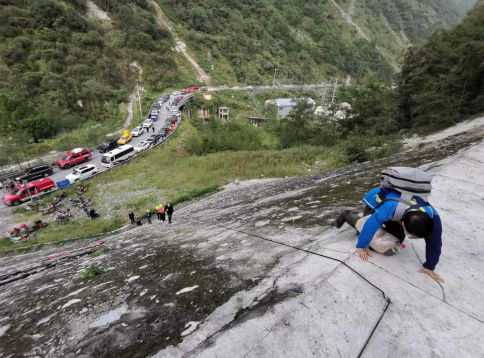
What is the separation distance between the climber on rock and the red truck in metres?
28.3

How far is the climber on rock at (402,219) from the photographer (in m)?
2.75

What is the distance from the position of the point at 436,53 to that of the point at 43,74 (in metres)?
61.8

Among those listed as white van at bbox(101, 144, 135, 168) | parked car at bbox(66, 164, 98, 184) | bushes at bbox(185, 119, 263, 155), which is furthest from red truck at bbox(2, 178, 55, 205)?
bushes at bbox(185, 119, 263, 155)

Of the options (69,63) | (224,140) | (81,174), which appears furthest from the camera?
(69,63)

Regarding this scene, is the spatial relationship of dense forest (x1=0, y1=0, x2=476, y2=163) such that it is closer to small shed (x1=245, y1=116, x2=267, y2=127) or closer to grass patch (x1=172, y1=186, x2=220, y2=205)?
grass patch (x1=172, y1=186, x2=220, y2=205)

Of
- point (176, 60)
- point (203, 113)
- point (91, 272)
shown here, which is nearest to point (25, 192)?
point (91, 272)

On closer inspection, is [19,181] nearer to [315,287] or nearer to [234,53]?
[315,287]

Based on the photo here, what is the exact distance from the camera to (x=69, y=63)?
5362 cm

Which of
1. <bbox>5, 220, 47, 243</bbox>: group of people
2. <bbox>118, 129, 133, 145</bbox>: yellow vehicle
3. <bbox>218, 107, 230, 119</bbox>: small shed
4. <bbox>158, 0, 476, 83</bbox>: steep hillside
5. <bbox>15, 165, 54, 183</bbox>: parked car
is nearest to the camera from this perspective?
<bbox>5, 220, 47, 243</bbox>: group of people

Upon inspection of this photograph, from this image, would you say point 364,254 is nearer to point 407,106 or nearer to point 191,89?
point 407,106

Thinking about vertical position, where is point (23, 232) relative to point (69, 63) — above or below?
below

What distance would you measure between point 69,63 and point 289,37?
3476 inches

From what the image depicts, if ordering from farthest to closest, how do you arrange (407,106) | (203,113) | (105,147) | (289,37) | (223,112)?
(289,37), (223,112), (203,113), (105,147), (407,106)

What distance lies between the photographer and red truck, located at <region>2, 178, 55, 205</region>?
2233cm
